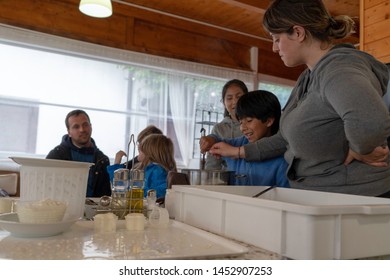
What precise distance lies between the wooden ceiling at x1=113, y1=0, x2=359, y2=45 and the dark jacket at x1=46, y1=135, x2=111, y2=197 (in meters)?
1.70

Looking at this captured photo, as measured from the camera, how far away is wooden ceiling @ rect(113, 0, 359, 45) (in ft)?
10.8

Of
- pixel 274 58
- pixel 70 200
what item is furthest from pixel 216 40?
pixel 70 200

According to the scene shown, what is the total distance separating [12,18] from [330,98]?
311cm

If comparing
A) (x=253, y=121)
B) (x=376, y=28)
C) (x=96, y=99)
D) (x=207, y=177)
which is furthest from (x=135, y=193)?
(x=96, y=99)

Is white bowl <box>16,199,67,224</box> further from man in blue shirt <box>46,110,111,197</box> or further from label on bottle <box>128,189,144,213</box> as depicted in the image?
man in blue shirt <box>46,110,111,197</box>

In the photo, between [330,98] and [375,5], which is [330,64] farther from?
[375,5]

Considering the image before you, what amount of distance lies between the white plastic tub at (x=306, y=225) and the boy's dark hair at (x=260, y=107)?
0.61 metres

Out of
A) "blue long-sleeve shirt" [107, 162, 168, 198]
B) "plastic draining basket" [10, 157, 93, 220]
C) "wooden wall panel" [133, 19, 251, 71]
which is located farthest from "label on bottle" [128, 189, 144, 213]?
"wooden wall panel" [133, 19, 251, 71]

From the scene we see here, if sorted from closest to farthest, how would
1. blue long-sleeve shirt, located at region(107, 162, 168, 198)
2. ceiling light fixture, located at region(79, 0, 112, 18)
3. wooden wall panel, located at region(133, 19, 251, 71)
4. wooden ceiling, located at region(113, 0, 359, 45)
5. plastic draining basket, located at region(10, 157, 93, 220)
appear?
plastic draining basket, located at region(10, 157, 93, 220) → blue long-sleeve shirt, located at region(107, 162, 168, 198) → ceiling light fixture, located at region(79, 0, 112, 18) → wooden ceiling, located at region(113, 0, 359, 45) → wooden wall panel, located at region(133, 19, 251, 71)

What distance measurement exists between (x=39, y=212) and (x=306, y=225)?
0.45 m

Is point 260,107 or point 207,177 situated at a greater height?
point 260,107

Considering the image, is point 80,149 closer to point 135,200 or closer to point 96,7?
point 96,7

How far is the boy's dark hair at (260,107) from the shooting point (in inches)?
50.6

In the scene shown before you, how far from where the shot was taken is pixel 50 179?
74 cm
